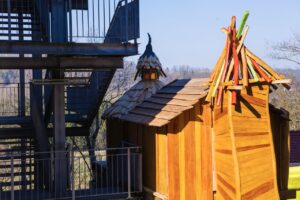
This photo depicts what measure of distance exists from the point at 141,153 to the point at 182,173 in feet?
5.76

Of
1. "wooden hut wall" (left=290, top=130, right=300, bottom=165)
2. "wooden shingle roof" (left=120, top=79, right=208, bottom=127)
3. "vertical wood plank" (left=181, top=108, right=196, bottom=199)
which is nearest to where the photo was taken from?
"wooden shingle roof" (left=120, top=79, right=208, bottom=127)

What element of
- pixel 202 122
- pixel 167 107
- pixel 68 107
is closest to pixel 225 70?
pixel 202 122

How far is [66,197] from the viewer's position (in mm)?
12078

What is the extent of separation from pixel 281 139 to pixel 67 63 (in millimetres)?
5356

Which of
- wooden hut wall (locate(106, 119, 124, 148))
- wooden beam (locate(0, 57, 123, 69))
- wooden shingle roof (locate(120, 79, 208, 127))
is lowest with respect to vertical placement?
wooden hut wall (locate(106, 119, 124, 148))

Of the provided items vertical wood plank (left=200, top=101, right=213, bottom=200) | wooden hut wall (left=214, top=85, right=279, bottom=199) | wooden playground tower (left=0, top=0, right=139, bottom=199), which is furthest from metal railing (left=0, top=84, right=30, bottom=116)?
wooden hut wall (left=214, top=85, right=279, bottom=199)

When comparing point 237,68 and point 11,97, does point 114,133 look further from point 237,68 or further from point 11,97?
point 11,97

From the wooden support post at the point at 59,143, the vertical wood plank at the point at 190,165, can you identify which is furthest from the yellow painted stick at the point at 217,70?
the wooden support post at the point at 59,143

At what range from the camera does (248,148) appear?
9.91 meters

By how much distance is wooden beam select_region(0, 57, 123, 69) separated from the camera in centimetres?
1169

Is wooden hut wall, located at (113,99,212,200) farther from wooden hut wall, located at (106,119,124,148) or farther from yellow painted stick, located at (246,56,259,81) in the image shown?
wooden hut wall, located at (106,119,124,148)

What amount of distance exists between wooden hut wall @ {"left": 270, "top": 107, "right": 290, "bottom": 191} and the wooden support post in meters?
5.09

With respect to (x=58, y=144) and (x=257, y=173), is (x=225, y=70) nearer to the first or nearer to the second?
(x=257, y=173)

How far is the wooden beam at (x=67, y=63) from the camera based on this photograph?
38.3ft
